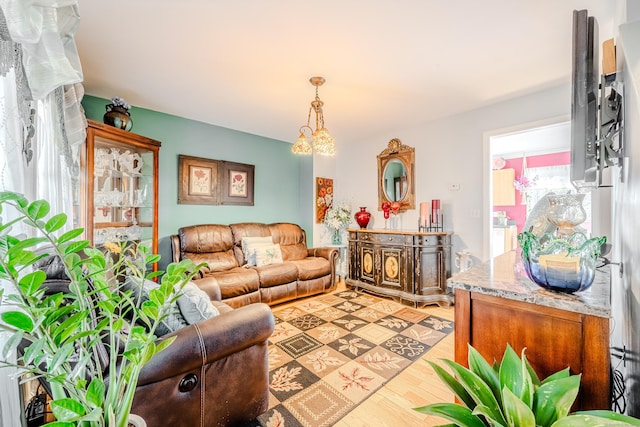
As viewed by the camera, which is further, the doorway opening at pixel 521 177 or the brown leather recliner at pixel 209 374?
the doorway opening at pixel 521 177

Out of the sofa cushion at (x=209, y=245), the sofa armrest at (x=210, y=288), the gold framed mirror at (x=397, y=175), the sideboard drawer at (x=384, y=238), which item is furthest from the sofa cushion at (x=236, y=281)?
the gold framed mirror at (x=397, y=175)

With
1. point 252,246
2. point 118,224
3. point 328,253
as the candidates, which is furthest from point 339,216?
point 118,224

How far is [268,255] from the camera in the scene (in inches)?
145

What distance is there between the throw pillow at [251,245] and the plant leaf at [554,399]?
330 centimetres

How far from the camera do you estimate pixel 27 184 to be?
3.42ft

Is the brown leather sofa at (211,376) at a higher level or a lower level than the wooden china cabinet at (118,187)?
lower

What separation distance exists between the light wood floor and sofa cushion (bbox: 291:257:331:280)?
1.84 metres

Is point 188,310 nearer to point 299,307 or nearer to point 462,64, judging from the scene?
point 299,307

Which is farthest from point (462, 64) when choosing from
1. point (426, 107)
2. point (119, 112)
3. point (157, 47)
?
point (119, 112)

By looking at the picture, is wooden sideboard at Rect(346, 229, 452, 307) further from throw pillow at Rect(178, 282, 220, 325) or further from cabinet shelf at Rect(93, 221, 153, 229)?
cabinet shelf at Rect(93, 221, 153, 229)

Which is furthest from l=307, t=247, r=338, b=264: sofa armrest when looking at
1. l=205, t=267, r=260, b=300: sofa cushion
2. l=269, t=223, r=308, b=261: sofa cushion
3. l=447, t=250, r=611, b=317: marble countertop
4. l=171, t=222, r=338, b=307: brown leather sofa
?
l=447, t=250, r=611, b=317: marble countertop

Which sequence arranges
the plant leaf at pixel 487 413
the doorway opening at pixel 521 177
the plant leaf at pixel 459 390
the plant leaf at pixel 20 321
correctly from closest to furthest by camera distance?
the plant leaf at pixel 20 321
the plant leaf at pixel 487 413
the plant leaf at pixel 459 390
the doorway opening at pixel 521 177

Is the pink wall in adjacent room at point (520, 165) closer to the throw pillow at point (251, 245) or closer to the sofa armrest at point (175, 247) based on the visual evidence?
the throw pillow at point (251, 245)

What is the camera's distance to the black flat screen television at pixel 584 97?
1.24 metres
